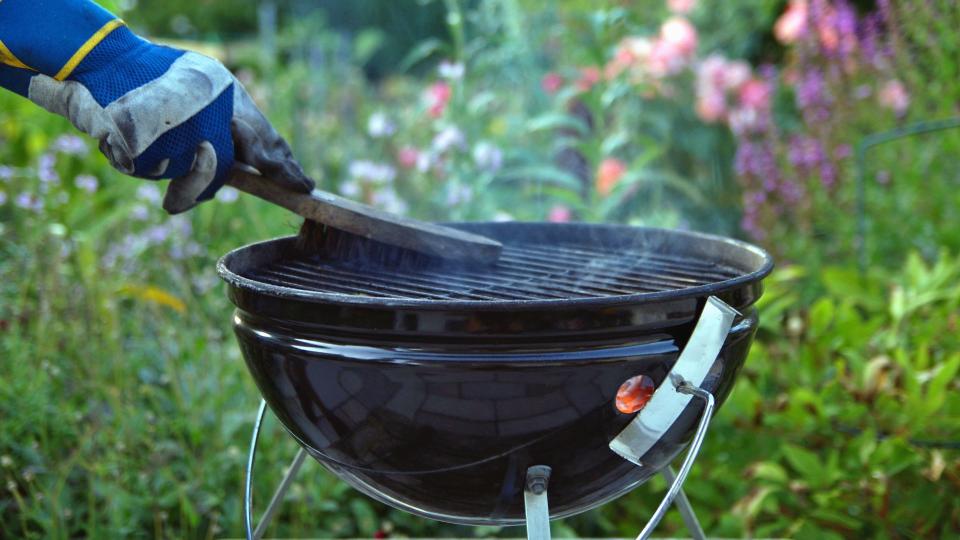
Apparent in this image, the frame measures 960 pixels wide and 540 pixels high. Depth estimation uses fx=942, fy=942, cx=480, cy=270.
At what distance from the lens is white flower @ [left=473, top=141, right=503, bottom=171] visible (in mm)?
3350

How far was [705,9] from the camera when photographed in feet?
21.6

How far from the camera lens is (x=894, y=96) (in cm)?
391

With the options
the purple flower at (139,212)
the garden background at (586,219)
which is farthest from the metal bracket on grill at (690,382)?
the purple flower at (139,212)

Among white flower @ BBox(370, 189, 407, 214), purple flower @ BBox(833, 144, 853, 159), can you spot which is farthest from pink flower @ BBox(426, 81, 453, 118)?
purple flower @ BBox(833, 144, 853, 159)

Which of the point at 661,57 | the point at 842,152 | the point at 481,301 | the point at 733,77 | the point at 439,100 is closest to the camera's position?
the point at 481,301

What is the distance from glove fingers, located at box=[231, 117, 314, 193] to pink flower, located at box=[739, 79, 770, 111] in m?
3.19

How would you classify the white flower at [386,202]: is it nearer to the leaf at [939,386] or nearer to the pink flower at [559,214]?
the pink flower at [559,214]

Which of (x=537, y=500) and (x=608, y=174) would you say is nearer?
(x=537, y=500)

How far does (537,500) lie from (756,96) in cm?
360

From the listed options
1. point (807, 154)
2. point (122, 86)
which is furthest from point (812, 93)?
point (122, 86)

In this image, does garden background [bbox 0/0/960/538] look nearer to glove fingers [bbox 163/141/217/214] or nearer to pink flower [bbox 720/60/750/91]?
pink flower [bbox 720/60/750/91]

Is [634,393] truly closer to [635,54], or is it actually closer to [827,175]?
[827,175]

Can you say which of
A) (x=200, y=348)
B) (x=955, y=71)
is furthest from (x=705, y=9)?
(x=200, y=348)

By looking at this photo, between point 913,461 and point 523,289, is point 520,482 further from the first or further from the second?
point 913,461
